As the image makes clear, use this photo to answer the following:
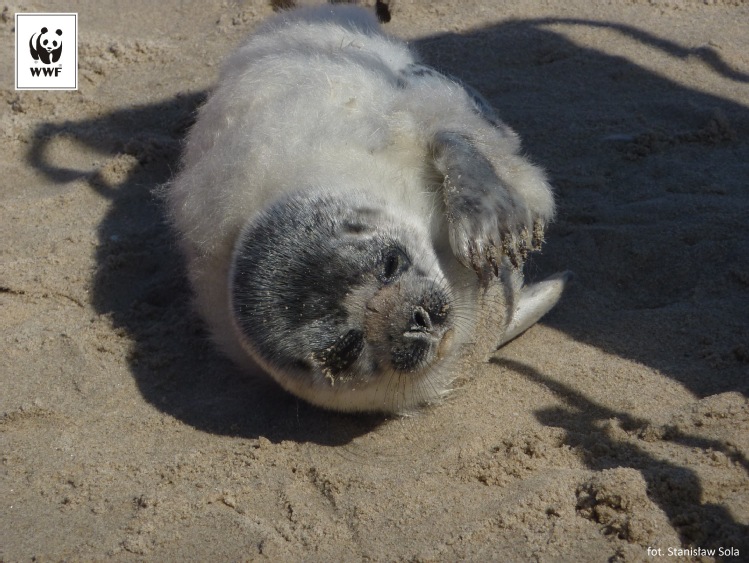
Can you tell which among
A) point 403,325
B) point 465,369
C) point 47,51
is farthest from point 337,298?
point 47,51

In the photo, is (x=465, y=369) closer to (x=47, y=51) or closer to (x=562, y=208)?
(x=562, y=208)

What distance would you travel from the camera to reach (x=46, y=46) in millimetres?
6465

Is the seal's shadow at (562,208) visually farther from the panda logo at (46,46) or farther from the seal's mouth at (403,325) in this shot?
the panda logo at (46,46)

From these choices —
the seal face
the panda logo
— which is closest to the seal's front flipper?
the seal face

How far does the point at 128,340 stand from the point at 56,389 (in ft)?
1.53

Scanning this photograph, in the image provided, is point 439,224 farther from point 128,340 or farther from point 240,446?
point 128,340

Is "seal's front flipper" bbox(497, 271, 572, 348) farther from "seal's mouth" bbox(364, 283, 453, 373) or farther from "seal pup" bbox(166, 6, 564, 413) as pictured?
"seal's mouth" bbox(364, 283, 453, 373)

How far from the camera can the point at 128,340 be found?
4.07 m

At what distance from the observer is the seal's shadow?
A: 3.75m

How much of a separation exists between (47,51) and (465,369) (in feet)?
14.3

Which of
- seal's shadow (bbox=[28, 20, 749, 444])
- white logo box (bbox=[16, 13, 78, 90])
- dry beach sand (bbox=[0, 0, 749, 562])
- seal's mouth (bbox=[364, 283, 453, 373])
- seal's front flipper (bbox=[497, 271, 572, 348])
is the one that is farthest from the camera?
white logo box (bbox=[16, 13, 78, 90])

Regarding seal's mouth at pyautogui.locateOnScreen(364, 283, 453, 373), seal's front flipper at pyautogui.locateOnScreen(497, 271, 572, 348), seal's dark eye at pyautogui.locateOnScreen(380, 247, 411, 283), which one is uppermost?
seal's dark eye at pyautogui.locateOnScreen(380, 247, 411, 283)

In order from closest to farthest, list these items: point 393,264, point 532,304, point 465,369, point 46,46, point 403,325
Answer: point 403,325
point 393,264
point 465,369
point 532,304
point 46,46

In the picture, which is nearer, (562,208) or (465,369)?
(465,369)
